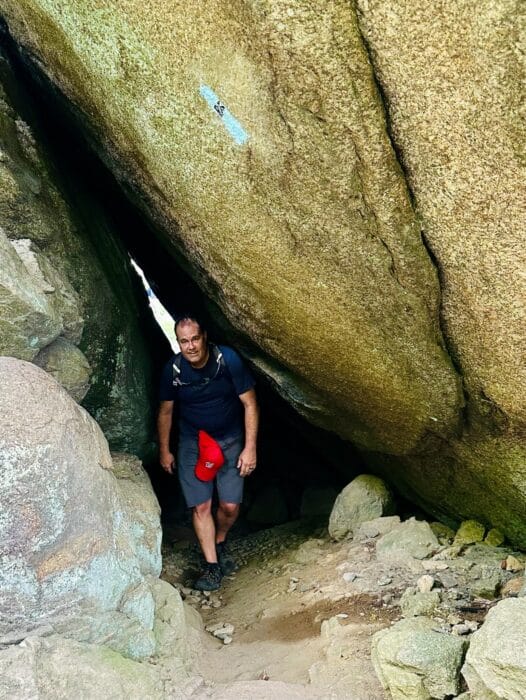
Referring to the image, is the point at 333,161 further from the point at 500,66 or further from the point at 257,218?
the point at 500,66

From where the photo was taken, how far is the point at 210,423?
596cm

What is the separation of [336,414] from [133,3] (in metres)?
3.73

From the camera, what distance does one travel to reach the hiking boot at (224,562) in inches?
249

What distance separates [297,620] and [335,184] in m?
3.16

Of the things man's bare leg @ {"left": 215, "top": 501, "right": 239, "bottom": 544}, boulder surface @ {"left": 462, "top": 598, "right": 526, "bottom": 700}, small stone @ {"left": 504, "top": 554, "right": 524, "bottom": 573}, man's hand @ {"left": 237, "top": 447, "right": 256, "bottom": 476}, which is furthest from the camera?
man's bare leg @ {"left": 215, "top": 501, "right": 239, "bottom": 544}

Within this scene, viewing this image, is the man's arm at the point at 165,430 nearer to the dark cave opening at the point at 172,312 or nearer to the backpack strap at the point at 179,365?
the backpack strap at the point at 179,365

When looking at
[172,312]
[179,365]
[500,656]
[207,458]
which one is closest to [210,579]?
[207,458]

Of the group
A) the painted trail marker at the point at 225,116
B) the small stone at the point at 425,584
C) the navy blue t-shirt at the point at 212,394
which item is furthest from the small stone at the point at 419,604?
the painted trail marker at the point at 225,116

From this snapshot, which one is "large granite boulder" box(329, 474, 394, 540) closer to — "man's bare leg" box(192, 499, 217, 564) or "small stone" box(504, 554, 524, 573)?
"man's bare leg" box(192, 499, 217, 564)

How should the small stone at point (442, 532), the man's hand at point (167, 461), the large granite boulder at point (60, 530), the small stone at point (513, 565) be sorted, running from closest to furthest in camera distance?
1. the large granite boulder at point (60, 530)
2. the small stone at point (513, 565)
3. the small stone at point (442, 532)
4. the man's hand at point (167, 461)

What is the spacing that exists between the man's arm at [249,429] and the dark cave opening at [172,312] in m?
0.51

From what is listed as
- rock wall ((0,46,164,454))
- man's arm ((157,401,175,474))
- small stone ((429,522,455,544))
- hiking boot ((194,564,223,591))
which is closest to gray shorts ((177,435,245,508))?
man's arm ((157,401,175,474))

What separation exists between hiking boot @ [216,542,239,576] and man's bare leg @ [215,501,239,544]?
7 cm

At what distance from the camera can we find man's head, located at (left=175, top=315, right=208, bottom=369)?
5328 millimetres
